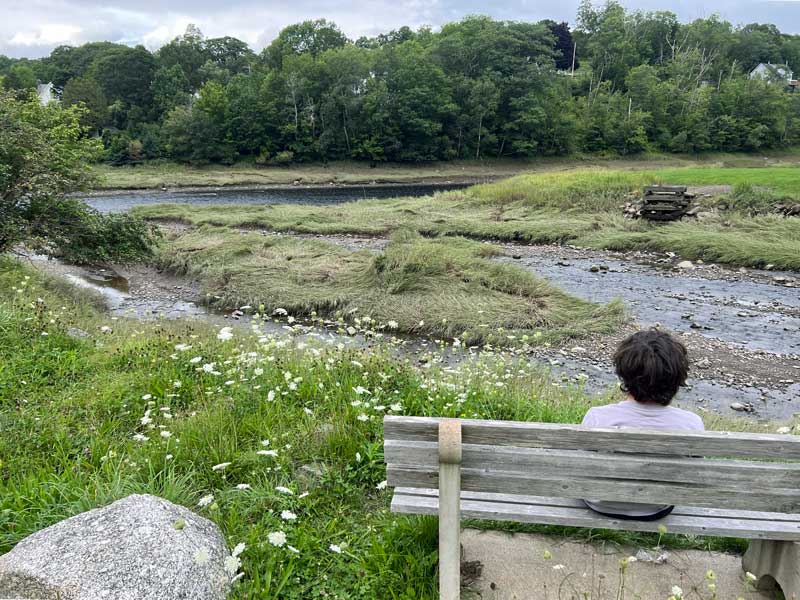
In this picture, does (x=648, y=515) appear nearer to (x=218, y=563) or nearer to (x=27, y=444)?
(x=218, y=563)

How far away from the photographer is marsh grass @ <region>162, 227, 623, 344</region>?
12.0 meters

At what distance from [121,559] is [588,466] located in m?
2.31

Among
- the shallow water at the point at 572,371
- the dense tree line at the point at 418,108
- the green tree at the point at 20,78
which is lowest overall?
the shallow water at the point at 572,371

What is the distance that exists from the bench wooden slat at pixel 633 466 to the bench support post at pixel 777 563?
69cm

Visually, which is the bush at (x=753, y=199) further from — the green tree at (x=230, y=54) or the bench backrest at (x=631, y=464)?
the green tree at (x=230, y=54)

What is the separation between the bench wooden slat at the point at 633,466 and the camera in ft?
8.35

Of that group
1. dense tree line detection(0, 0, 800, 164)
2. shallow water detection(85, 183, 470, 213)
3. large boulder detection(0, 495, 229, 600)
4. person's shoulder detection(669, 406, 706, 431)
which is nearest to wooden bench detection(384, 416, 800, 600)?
person's shoulder detection(669, 406, 706, 431)

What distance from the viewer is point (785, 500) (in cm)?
259

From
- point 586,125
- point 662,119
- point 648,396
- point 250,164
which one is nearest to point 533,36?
point 586,125

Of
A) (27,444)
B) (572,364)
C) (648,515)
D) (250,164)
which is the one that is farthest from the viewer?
(250,164)

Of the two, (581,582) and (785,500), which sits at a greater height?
(785,500)

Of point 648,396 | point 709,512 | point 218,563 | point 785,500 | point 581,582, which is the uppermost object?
point 648,396

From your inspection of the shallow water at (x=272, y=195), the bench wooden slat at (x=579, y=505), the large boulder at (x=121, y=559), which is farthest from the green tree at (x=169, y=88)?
the bench wooden slat at (x=579, y=505)

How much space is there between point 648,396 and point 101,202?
47816 mm
